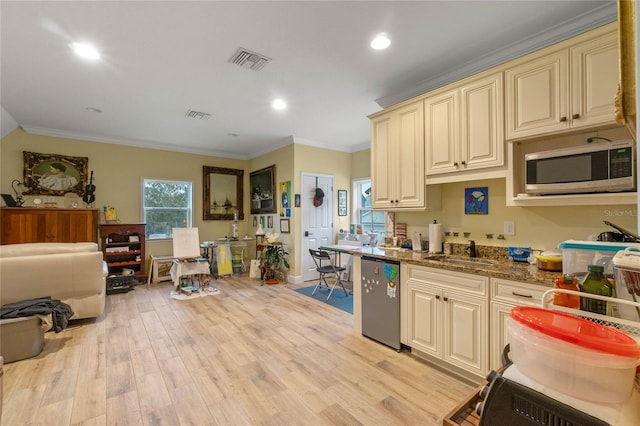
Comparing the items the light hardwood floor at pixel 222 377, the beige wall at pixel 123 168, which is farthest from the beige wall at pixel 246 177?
the light hardwood floor at pixel 222 377

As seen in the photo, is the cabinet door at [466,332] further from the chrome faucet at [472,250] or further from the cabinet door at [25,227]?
the cabinet door at [25,227]

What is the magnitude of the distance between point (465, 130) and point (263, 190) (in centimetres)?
464

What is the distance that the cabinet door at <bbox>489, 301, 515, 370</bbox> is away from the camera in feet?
6.48

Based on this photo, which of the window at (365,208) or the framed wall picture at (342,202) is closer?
the window at (365,208)

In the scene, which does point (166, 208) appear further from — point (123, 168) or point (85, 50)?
point (85, 50)

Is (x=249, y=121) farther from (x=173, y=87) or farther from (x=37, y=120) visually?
(x=37, y=120)

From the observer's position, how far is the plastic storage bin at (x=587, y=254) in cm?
119

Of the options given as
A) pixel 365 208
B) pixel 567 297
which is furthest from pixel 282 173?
pixel 567 297

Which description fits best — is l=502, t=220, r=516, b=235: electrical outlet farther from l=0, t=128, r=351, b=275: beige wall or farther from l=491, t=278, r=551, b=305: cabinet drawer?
l=0, t=128, r=351, b=275: beige wall

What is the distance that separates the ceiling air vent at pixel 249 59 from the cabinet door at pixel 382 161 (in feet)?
4.49

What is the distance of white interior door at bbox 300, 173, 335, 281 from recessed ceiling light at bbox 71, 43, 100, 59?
344 centimetres

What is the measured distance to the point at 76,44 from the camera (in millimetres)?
2465

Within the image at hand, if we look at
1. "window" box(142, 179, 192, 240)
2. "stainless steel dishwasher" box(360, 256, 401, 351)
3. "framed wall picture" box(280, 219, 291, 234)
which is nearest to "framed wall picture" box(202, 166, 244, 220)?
"window" box(142, 179, 192, 240)

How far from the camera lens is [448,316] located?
2301 mm
